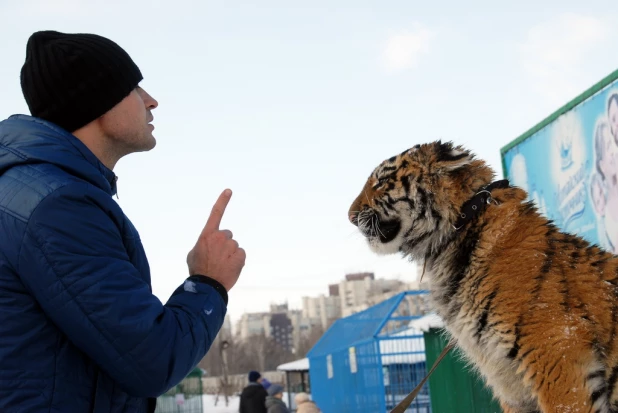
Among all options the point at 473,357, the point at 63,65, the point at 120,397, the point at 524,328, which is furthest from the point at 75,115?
the point at 473,357

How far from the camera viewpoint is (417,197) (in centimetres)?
437

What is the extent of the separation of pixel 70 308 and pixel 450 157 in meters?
3.03

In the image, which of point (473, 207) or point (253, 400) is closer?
point (473, 207)

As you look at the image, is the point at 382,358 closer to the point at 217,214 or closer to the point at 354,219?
the point at 354,219

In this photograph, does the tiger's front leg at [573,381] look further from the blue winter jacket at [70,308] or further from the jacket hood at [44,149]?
the jacket hood at [44,149]

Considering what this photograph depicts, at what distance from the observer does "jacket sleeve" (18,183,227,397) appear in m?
1.73

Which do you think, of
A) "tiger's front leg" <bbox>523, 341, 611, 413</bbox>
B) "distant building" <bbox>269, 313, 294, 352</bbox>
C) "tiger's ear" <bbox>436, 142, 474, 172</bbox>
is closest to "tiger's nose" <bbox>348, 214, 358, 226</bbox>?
"tiger's ear" <bbox>436, 142, 474, 172</bbox>

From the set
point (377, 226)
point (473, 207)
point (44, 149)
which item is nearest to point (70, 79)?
point (44, 149)

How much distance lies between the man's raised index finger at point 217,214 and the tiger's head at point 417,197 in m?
2.16

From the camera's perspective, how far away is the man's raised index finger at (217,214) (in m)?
2.22

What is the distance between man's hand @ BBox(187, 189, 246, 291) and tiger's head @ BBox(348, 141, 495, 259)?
7.25 ft

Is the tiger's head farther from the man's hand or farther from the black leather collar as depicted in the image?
the man's hand

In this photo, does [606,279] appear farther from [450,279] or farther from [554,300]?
[450,279]

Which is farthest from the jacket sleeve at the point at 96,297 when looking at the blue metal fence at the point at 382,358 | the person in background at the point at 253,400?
the person in background at the point at 253,400
